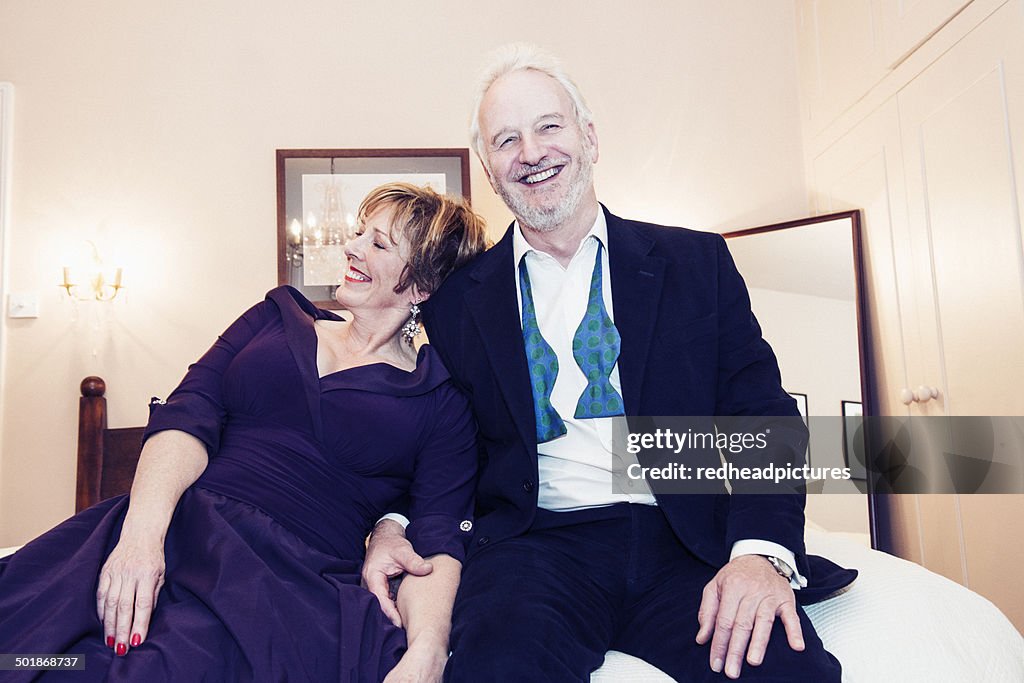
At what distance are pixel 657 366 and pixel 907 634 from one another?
1.96ft

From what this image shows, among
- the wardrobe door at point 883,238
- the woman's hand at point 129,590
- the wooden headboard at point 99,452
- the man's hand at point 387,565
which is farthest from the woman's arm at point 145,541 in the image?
the wardrobe door at point 883,238

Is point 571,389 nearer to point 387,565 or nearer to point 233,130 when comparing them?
point 387,565

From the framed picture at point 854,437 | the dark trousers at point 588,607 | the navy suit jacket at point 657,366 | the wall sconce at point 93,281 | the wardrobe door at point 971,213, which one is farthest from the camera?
the wall sconce at point 93,281

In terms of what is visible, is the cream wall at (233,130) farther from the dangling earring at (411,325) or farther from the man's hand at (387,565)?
the man's hand at (387,565)

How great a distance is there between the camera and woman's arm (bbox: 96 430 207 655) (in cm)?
108

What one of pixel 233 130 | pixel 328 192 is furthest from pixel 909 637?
pixel 233 130

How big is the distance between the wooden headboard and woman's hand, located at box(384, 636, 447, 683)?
7.36 feet

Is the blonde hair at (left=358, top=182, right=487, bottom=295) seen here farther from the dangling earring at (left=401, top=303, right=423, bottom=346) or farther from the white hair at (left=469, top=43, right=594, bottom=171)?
the white hair at (left=469, top=43, right=594, bottom=171)

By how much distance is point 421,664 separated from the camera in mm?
1069

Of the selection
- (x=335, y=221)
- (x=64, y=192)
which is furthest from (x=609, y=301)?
(x=64, y=192)

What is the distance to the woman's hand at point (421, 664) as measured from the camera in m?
1.05

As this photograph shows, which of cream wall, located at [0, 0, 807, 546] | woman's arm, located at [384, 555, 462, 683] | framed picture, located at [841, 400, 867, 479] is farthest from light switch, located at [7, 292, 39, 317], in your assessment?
framed picture, located at [841, 400, 867, 479]

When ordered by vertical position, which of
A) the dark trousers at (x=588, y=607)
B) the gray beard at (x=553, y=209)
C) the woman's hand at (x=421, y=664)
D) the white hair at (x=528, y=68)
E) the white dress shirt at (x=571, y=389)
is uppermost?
the white hair at (x=528, y=68)

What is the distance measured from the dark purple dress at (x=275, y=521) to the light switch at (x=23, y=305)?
207 cm
